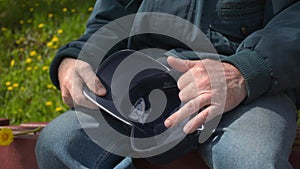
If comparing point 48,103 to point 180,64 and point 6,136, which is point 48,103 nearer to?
point 6,136

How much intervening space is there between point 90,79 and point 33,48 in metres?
2.60

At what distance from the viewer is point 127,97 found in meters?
1.73

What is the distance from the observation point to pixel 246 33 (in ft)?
5.93

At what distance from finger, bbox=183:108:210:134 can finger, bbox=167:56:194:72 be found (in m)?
0.15

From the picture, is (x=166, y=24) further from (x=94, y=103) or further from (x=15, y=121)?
(x=15, y=121)

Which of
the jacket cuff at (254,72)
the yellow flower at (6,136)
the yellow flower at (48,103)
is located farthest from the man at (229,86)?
the yellow flower at (48,103)

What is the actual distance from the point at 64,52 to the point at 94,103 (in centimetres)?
26

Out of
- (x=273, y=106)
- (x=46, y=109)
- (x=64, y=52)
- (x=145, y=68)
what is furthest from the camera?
(x=46, y=109)

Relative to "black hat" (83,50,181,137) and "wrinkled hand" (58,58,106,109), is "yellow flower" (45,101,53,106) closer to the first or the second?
"wrinkled hand" (58,58,106,109)

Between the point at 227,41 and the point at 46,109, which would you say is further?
the point at 46,109

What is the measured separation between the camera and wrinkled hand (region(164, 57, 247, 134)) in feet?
5.28

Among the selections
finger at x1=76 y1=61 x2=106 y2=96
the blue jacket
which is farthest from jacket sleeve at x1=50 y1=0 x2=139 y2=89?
finger at x1=76 y1=61 x2=106 y2=96

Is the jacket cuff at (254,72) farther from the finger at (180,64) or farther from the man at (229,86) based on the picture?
the finger at (180,64)

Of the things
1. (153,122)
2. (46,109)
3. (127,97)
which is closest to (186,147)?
(153,122)
